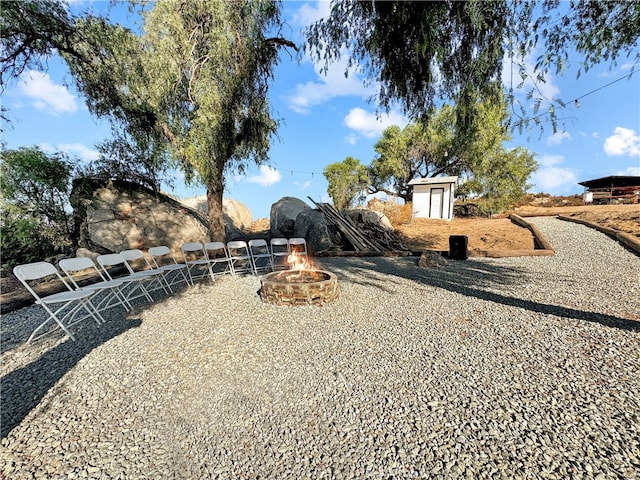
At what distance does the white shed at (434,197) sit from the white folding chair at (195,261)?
1420cm

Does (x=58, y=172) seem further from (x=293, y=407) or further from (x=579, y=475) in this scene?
(x=579, y=475)

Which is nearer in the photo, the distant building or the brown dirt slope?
the brown dirt slope

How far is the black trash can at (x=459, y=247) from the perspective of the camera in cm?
792

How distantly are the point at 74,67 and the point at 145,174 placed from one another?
2.90 meters

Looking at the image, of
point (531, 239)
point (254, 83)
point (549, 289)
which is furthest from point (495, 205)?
point (254, 83)

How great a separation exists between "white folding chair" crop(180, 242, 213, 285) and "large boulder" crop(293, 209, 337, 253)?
3774 mm

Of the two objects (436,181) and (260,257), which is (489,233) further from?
(260,257)

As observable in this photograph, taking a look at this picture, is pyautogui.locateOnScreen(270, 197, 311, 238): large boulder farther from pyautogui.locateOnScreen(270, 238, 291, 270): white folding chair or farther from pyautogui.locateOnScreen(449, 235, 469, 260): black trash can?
pyautogui.locateOnScreen(449, 235, 469, 260): black trash can

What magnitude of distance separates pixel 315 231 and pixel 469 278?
5.71 meters

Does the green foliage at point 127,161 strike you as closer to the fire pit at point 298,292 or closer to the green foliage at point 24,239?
the green foliage at point 24,239

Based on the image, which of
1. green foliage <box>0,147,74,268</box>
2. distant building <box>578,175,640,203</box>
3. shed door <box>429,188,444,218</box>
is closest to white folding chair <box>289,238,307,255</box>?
green foliage <box>0,147,74,268</box>

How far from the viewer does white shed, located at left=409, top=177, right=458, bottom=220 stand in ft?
58.7

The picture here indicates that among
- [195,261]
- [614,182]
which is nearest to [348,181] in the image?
[195,261]

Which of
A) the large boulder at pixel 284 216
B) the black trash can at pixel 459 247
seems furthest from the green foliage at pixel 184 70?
the black trash can at pixel 459 247
